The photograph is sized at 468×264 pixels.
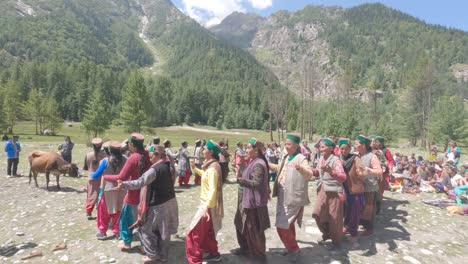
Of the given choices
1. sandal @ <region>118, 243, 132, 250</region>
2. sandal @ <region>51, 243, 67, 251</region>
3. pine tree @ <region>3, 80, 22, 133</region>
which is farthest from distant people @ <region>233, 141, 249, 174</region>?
pine tree @ <region>3, 80, 22, 133</region>

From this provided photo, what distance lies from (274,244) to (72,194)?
9042 millimetres

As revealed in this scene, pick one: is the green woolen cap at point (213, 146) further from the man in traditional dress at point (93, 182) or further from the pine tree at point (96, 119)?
the pine tree at point (96, 119)

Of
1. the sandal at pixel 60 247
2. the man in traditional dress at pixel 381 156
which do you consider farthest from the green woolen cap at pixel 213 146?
the man in traditional dress at pixel 381 156

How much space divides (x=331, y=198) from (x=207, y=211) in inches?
116

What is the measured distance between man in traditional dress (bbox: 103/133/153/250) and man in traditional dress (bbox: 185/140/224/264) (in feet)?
4.80

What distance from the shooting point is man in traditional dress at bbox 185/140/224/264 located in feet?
18.9

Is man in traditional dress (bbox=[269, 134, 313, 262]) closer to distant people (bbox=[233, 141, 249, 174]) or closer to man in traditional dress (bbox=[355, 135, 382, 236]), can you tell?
distant people (bbox=[233, 141, 249, 174])

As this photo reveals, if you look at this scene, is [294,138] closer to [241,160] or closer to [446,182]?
[241,160]

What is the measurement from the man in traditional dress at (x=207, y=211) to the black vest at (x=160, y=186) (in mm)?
707

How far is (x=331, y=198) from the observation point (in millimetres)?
6977

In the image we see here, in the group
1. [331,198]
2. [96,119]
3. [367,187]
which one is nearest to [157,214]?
[331,198]

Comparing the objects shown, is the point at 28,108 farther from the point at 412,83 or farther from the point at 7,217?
the point at 412,83

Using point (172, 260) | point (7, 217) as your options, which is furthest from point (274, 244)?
point (7, 217)

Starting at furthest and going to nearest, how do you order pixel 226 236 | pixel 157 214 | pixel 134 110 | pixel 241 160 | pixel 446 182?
pixel 134 110, pixel 446 182, pixel 241 160, pixel 226 236, pixel 157 214
